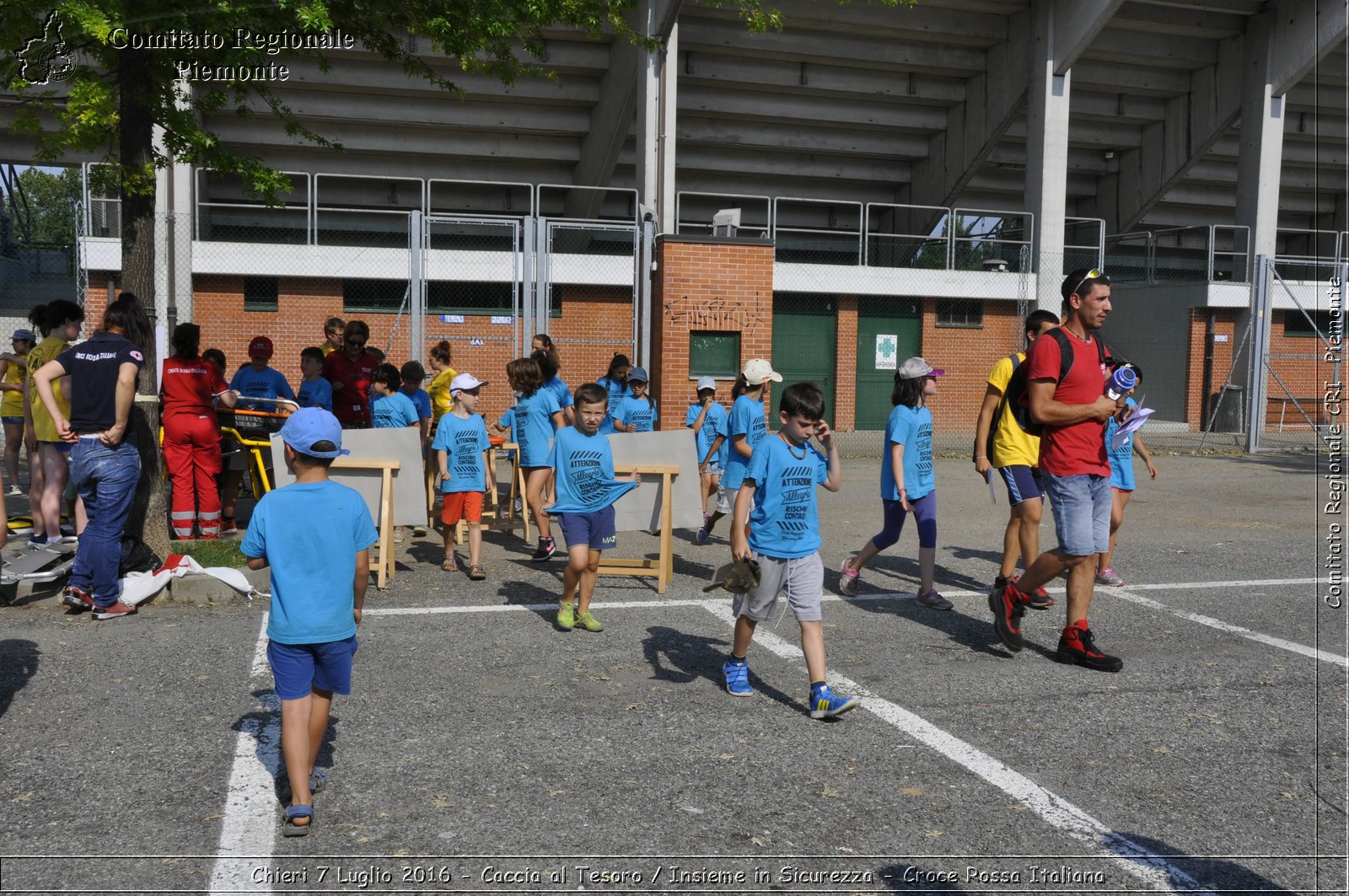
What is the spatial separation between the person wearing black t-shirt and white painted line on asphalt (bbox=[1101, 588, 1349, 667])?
23.3ft

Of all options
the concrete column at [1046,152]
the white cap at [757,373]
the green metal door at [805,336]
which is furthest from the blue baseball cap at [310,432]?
the concrete column at [1046,152]

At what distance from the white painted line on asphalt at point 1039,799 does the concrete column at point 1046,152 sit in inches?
694

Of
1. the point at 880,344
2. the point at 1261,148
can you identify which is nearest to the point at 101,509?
the point at 880,344

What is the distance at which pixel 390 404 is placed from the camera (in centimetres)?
956

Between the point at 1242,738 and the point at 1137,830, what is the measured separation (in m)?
1.33

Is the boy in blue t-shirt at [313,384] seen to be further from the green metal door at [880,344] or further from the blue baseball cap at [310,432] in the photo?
the green metal door at [880,344]

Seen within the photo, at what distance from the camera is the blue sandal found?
150 inches

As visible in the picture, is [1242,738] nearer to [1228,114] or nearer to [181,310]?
[181,310]

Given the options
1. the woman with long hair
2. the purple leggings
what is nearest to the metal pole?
the woman with long hair

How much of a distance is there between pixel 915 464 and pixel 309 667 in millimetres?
4853

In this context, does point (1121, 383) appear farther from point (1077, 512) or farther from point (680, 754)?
point (680, 754)

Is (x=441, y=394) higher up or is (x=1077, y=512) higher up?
(x=441, y=394)

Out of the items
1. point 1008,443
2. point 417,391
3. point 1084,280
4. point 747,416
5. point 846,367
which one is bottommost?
point 1008,443

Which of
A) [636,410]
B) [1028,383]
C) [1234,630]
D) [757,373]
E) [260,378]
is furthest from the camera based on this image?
[260,378]
